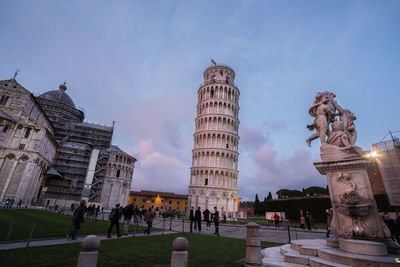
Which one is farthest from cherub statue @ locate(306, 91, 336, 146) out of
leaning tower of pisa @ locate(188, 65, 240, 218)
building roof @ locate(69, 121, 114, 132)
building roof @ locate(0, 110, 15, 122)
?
building roof @ locate(69, 121, 114, 132)

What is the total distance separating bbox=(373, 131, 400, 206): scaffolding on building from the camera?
22142mm

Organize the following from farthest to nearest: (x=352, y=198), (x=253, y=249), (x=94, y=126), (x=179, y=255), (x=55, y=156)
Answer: (x=94, y=126)
(x=55, y=156)
(x=352, y=198)
(x=253, y=249)
(x=179, y=255)

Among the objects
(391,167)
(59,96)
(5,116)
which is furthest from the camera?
(59,96)

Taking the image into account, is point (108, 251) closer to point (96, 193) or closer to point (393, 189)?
point (393, 189)

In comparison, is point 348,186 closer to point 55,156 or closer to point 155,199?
point 55,156

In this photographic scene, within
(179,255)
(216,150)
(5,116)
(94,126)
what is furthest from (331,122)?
(94,126)

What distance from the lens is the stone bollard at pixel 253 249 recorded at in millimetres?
4329

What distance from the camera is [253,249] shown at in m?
4.46

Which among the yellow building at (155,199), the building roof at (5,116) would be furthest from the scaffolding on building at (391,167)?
the yellow building at (155,199)

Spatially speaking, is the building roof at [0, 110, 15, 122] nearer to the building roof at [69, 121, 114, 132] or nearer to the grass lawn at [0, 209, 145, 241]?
the building roof at [69, 121, 114, 132]

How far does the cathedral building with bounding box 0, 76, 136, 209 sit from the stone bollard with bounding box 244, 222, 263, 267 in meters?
39.7

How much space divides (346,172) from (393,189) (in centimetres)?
2506

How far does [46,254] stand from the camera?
589 cm

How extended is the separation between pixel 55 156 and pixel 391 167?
2302 inches
